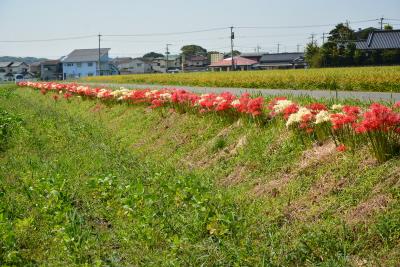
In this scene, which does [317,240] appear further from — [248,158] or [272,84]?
[272,84]

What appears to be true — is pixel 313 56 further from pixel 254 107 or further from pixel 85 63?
pixel 85 63

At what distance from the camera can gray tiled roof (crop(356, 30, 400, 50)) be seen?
44.4 m

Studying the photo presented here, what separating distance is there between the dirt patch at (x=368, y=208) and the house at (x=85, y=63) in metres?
89.9

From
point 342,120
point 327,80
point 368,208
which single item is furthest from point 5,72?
point 368,208

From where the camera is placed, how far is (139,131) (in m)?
14.0

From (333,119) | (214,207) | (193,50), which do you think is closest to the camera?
(214,207)

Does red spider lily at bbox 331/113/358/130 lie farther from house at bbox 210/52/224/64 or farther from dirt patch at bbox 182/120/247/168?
house at bbox 210/52/224/64

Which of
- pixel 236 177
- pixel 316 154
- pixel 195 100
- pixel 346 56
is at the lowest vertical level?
pixel 236 177

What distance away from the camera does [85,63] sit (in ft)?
307

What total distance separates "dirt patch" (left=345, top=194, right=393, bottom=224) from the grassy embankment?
0.05ft

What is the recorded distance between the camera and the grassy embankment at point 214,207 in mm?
5012

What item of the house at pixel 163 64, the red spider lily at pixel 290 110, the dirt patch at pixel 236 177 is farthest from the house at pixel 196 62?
the dirt patch at pixel 236 177

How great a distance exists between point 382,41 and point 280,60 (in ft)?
122

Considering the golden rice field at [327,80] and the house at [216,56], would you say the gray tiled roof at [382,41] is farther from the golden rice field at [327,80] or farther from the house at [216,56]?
the house at [216,56]
